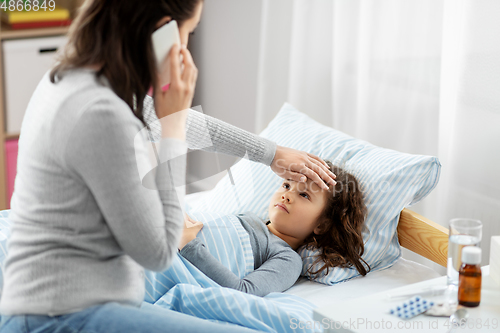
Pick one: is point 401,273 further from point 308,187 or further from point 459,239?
point 459,239

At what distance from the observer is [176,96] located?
89cm

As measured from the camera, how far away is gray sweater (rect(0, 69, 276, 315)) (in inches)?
31.8

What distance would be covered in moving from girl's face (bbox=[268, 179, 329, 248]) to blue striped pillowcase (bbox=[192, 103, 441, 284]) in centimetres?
8

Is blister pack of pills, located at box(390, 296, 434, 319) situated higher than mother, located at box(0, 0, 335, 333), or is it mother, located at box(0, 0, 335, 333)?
mother, located at box(0, 0, 335, 333)

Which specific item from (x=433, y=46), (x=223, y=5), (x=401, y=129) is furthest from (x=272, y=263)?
(x=223, y=5)

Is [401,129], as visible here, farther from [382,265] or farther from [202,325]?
[202,325]

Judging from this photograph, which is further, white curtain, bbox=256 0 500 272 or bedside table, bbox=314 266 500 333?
white curtain, bbox=256 0 500 272

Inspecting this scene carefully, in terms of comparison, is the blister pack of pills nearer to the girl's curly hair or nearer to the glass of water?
the glass of water

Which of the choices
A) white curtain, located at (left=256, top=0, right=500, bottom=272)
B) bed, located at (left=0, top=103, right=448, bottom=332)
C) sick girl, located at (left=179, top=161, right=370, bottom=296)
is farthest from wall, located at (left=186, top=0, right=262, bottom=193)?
sick girl, located at (left=179, top=161, right=370, bottom=296)

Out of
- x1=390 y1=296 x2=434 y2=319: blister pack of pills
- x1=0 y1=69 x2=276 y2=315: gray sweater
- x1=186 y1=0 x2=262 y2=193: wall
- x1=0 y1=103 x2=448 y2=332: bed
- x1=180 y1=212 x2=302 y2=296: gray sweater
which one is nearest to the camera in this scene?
x1=0 y1=69 x2=276 y2=315: gray sweater

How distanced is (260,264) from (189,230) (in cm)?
22

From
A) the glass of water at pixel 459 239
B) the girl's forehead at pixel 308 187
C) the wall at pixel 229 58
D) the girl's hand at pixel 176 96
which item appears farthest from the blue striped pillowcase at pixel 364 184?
the wall at pixel 229 58

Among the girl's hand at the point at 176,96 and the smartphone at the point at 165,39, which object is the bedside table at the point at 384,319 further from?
the smartphone at the point at 165,39

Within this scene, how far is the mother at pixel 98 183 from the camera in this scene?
0.81 metres
